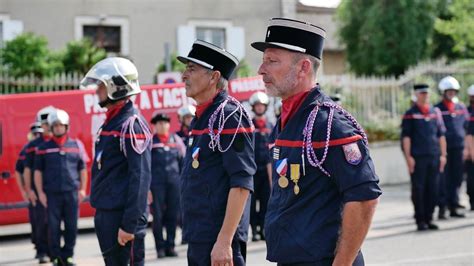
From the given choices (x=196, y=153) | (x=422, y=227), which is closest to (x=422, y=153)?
(x=422, y=227)

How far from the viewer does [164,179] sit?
12.1m

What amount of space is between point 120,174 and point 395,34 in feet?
90.2

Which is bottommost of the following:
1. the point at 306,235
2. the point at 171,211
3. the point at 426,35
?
the point at 171,211

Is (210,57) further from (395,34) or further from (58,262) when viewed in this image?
(395,34)

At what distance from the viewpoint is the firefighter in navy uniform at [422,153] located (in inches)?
495

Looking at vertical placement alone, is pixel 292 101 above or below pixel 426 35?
below

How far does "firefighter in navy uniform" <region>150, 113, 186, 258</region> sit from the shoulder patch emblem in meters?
8.15

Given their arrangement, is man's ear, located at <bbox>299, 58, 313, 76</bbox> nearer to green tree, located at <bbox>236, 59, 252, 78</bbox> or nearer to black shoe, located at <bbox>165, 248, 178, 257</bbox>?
black shoe, located at <bbox>165, 248, 178, 257</bbox>

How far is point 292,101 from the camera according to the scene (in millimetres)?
4152

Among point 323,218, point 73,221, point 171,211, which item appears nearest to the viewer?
point 323,218

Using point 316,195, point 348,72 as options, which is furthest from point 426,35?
point 316,195

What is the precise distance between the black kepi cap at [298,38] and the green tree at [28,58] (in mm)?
16710

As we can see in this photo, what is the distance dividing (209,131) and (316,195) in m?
1.59

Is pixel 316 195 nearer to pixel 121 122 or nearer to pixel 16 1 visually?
pixel 121 122
